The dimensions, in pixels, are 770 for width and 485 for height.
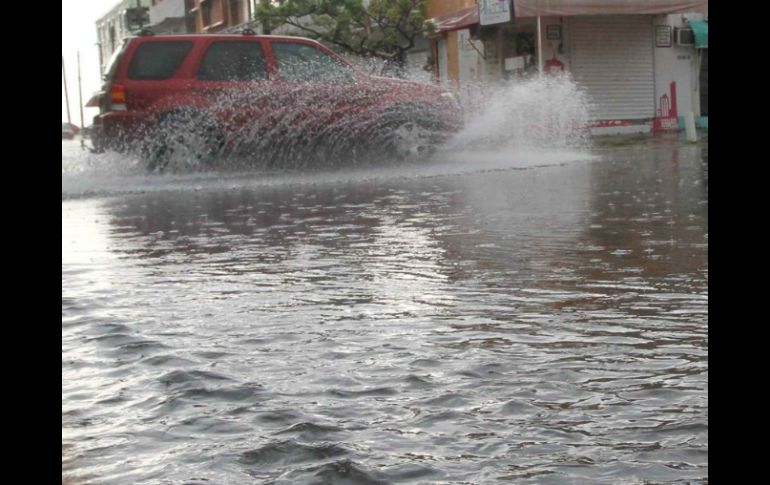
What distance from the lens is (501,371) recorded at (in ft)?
11.2

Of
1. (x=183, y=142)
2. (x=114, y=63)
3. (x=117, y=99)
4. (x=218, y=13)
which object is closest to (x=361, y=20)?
(x=114, y=63)

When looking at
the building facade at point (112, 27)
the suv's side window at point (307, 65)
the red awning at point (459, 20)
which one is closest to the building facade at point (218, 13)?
the building facade at point (112, 27)

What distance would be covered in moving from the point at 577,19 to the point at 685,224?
873 inches

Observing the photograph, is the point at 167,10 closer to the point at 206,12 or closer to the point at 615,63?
the point at 206,12

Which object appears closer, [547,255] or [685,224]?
[547,255]

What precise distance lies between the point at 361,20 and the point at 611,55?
6.30m

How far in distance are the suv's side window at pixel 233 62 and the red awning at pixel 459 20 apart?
1317cm

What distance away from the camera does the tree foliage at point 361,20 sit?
95.1ft

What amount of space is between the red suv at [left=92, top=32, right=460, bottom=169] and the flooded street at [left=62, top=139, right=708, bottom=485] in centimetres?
497

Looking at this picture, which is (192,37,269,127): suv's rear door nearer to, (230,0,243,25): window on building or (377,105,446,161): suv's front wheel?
(377,105,446,161): suv's front wheel

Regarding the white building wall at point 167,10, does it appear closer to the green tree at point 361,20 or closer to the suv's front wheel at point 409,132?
the green tree at point 361,20
